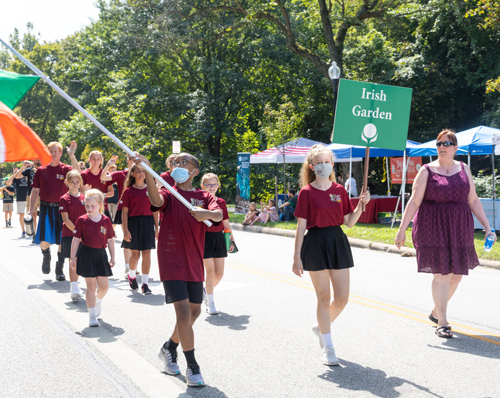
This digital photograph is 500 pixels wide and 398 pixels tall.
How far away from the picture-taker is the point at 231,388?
425 centimetres

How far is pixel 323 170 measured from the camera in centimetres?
480

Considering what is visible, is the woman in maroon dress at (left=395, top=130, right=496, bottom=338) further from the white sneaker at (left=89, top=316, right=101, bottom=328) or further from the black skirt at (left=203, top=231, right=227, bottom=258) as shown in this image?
the white sneaker at (left=89, top=316, right=101, bottom=328)

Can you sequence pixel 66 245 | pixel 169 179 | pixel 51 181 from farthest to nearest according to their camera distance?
pixel 51 181
pixel 66 245
pixel 169 179

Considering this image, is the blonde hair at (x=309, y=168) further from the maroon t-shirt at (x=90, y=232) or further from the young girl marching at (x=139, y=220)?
the young girl marching at (x=139, y=220)

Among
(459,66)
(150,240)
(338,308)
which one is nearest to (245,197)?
(459,66)

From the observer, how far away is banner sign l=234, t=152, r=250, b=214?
21031mm

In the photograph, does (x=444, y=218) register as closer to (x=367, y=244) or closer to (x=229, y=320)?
(x=229, y=320)

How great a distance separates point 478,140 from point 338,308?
11.1 metres


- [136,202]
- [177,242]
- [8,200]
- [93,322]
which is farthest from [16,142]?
[8,200]

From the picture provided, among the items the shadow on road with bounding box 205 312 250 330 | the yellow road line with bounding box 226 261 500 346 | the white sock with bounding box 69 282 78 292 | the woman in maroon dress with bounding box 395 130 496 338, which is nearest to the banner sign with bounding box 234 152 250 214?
the yellow road line with bounding box 226 261 500 346

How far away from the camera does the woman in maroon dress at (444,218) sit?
5566 millimetres

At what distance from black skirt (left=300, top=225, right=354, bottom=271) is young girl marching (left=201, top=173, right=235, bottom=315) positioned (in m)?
1.87

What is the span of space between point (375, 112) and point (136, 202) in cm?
375

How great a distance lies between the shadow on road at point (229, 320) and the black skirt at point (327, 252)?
164 cm
